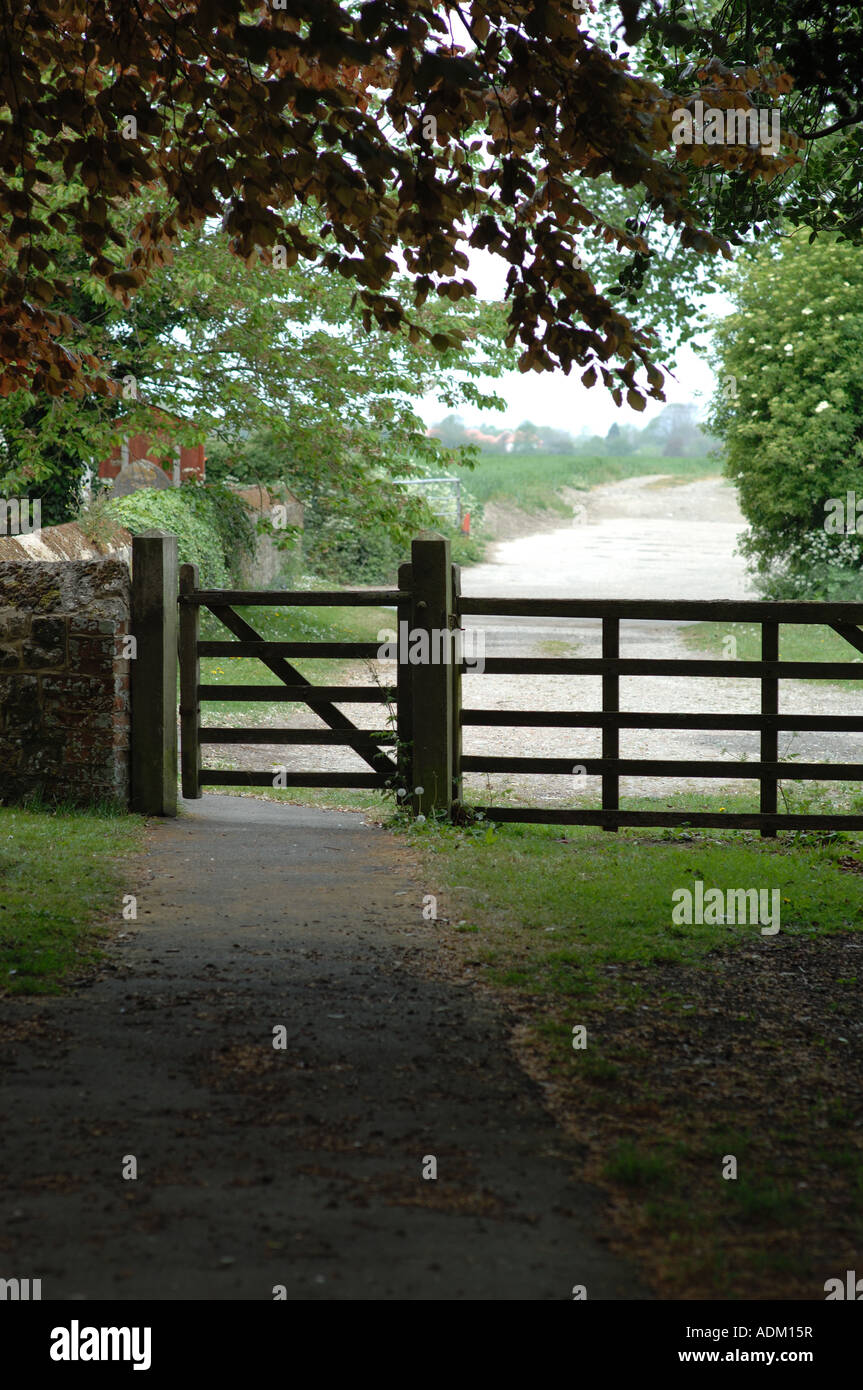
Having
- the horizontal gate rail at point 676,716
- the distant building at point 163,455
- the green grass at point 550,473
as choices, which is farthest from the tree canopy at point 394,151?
the green grass at point 550,473

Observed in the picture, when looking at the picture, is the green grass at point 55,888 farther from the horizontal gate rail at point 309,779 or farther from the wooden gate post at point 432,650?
the wooden gate post at point 432,650

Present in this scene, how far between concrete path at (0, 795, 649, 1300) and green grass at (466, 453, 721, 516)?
41369mm

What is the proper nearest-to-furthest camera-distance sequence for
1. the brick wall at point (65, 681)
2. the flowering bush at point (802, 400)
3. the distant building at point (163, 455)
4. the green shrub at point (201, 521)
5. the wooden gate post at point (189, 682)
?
the brick wall at point (65, 681) → the wooden gate post at point (189, 682) → the distant building at point (163, 455) → the green shrub at point (201, 521) → the flowering bush at point (802, 400)

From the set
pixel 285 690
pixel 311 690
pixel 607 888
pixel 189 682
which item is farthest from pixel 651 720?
pixel 189 682

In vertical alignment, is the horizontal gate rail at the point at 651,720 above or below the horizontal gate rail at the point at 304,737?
above

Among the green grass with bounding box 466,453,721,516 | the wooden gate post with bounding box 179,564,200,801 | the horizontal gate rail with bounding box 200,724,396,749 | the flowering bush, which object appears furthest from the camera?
the green grass with bounding box 466,453,721,516

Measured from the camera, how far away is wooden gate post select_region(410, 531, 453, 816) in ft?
30.2

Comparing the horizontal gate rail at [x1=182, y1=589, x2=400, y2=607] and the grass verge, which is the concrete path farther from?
the horizontal gate rail at [x1=182, y1=589, x2=400, y2=607]

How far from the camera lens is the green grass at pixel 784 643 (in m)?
20.7

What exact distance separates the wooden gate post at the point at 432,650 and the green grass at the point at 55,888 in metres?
2.03

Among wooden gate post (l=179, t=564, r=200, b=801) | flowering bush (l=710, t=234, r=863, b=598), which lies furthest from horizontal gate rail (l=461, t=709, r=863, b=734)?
flowering bush (l=710, t=234, r=863, b=598)

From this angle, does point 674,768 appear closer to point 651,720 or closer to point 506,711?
point 651,720

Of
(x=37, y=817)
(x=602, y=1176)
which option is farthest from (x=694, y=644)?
(x=602, y=1176)

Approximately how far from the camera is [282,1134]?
398 cm
